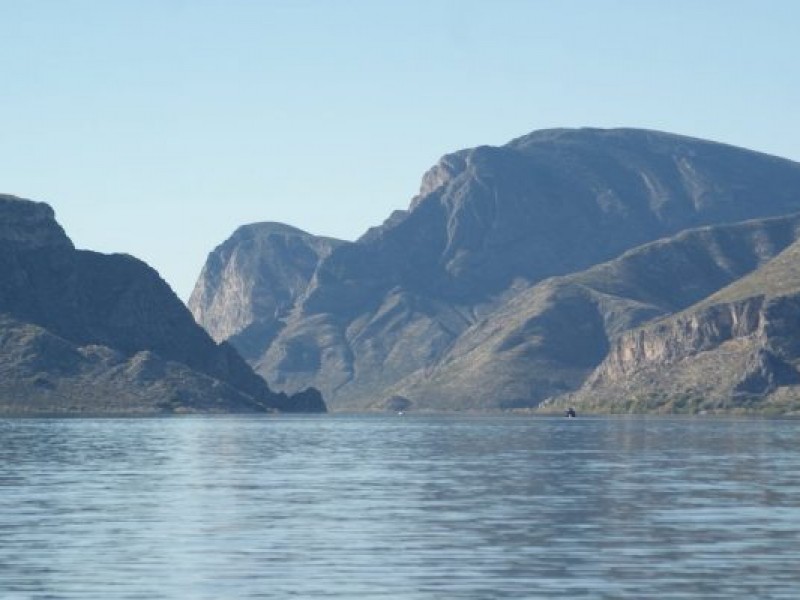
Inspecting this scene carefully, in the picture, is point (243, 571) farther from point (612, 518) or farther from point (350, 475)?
point (350, 475)

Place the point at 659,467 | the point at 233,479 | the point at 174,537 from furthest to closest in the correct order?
1. the point at 659,467
2. the point at 233,479
3. the point at 174,537

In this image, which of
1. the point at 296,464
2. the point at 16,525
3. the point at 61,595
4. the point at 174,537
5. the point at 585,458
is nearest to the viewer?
the point at 61,595

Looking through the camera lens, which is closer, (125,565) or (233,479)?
(125,565)

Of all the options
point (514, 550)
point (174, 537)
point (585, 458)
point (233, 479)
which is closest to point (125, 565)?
point (174, 537)

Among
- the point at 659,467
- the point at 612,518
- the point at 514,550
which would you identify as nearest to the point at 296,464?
the point at 659,467

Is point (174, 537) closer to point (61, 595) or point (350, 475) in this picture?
point (61, 595)

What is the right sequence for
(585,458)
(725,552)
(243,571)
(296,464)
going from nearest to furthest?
(243,571) < (725,552) < (296,464) < (585,458)

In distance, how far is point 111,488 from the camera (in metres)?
117

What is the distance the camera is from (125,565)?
2798 inches

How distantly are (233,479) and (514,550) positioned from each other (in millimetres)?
56329

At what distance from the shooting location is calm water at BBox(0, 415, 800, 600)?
6469 centimetres

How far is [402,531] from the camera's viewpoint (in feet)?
276

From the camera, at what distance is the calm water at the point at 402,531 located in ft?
212

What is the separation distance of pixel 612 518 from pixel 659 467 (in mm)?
55154
